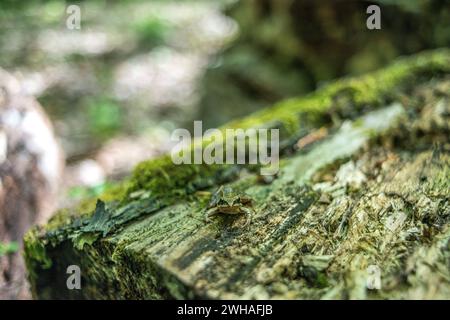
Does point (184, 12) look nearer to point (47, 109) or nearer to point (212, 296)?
point (47, 109)

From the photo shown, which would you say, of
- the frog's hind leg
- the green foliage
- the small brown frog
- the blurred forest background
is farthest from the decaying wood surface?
the frog's hind leg

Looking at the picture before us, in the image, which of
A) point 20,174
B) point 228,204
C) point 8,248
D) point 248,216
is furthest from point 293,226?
point 20,174

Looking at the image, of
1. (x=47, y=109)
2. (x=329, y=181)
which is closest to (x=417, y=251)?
(x=329, y=181)

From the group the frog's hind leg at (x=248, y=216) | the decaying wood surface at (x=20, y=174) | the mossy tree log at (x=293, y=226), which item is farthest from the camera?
the decaying wood surface at (x=20, y=174)

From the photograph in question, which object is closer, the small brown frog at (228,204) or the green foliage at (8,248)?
the small brown frog at (228,204)

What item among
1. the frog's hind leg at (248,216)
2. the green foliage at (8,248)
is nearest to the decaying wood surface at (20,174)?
the green foliage at (8,248)

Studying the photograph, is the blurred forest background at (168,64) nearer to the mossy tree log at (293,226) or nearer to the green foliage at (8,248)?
the green foliage at (8,248)

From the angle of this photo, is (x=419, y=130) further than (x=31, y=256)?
Yes
